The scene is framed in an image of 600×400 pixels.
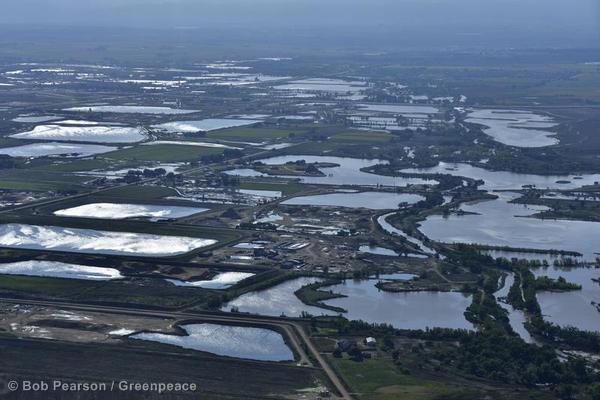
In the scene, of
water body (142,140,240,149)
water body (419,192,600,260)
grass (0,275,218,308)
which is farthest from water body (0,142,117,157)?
grass (0,275,218,308)

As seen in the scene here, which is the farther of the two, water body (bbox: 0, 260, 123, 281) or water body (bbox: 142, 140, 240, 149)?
water body (bbox: 142, 140, 240, 149)

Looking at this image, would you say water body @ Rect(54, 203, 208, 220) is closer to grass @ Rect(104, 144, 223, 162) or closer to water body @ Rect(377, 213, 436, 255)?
water body @ Rect(377, 213, 436, 255)

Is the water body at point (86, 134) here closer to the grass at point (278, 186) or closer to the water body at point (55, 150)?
the water body at point (55, 150)

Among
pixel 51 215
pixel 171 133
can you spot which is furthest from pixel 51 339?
pixel 171 133

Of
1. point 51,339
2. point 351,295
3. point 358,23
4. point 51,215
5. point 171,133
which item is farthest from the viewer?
point 358,23

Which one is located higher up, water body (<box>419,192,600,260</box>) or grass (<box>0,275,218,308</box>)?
water body (<box>419,192,600,260</box>)

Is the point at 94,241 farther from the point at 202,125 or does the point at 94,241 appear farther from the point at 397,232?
the point at 202,125

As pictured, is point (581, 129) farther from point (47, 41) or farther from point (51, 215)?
point (47, 41)
